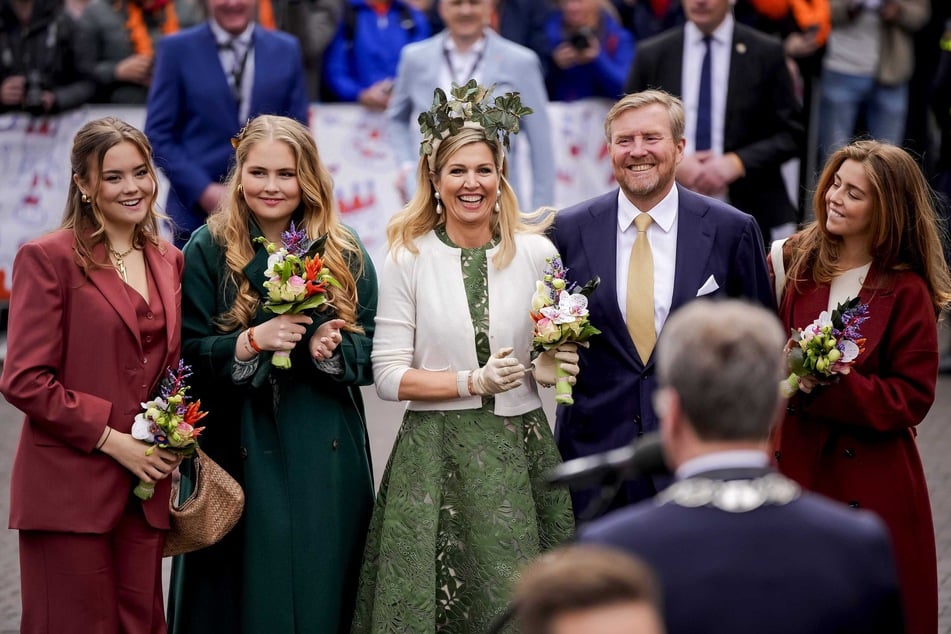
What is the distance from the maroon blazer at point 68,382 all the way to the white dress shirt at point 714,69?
491 centimetres

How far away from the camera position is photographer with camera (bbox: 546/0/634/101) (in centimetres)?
1114

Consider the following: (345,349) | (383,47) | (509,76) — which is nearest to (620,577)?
(345,349)

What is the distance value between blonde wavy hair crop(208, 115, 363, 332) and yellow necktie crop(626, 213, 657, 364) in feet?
3.37

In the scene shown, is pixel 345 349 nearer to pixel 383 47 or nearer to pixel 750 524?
pixel 750 524

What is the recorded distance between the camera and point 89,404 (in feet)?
16.7

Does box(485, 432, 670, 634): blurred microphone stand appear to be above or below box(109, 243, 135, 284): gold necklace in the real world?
below

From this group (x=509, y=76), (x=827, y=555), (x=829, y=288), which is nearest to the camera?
(x=827, y=555)

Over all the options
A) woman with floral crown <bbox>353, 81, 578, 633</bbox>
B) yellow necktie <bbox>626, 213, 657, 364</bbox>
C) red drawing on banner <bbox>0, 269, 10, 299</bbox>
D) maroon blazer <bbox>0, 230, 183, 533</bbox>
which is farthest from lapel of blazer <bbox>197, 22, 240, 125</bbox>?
yellow necktie <bbox>626, 213, 657, 364</bbox>

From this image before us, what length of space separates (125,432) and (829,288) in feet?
8.67

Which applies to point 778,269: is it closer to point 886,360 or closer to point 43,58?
point 886,360

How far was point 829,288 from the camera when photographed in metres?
5.48

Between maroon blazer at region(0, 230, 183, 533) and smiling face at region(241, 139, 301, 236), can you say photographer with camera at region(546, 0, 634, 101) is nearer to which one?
smiling face at region(241, 139, 301, 236)

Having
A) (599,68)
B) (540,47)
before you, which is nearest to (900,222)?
(599,68)

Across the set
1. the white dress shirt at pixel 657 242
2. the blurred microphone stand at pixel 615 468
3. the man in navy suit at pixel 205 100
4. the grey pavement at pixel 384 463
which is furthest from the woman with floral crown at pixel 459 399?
the man in navy suit at pixel 205 100
